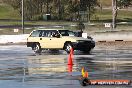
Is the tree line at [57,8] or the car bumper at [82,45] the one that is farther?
the tree line at [57,8]

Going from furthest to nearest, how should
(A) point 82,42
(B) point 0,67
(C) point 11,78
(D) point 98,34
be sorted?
(D) point 98,34 → (A) point 82,42 → (B) point 0,67 → (C) point 11,78

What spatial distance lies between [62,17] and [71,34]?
2696 inches

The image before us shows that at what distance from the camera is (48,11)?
106688 millimetres

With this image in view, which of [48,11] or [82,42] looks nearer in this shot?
[82,42]

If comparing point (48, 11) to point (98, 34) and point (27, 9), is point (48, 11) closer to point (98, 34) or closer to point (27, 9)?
point (27, 9)

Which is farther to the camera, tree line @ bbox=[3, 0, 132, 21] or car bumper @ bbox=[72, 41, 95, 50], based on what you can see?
tree line @ bbox=[3, 0, 132, 21]

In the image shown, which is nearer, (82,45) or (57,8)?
(82,45)

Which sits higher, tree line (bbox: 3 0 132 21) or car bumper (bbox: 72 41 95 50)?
tree line (bbox: 3 0 132 21)

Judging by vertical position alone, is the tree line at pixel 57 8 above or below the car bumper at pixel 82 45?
above

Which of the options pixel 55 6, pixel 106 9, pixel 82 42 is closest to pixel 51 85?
pixel 82 42

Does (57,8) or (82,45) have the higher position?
(57,8)

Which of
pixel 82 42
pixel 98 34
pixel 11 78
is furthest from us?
pixel 98 34

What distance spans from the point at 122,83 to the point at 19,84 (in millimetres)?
3149

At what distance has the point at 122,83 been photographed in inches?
605
